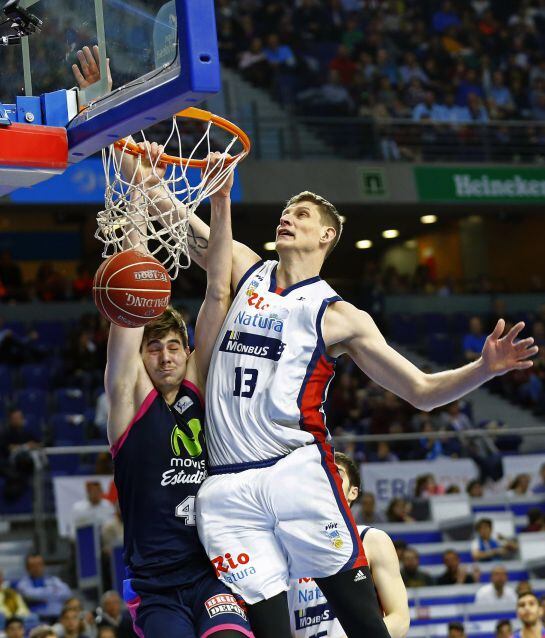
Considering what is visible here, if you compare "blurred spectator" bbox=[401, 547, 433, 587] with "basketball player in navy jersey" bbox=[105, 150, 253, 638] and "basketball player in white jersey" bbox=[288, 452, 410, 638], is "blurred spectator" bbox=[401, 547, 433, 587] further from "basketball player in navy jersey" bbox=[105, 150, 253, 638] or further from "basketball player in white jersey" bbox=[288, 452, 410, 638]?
"basketball player in navy jersey" bbox=[105, 150, 253, 638]

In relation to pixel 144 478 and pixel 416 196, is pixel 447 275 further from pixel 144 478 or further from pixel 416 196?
pixel 144 478

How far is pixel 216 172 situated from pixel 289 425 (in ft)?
3.85

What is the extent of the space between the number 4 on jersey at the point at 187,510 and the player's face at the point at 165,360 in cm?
50

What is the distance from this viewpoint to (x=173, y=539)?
15.8 feet

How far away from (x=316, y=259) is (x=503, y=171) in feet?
49.9

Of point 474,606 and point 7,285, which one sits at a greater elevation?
point 7,285

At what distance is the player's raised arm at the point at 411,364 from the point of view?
470 cm

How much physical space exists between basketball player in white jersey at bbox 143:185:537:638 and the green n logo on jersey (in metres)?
0.07

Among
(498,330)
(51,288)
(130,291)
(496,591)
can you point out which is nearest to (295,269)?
(130,291)

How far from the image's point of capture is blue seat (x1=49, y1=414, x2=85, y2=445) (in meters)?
14.0

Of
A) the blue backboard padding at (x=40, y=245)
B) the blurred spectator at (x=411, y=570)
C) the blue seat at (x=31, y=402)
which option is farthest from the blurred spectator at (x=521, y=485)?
the blue backboard padding at (x=40, y=245)

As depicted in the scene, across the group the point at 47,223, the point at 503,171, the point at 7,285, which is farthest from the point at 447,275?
the point at 7,285

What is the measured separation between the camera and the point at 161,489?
4.86 m

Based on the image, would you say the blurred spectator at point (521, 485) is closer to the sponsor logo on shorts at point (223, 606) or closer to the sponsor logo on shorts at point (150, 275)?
the sponsor logo on shorts at point (223, 606)
